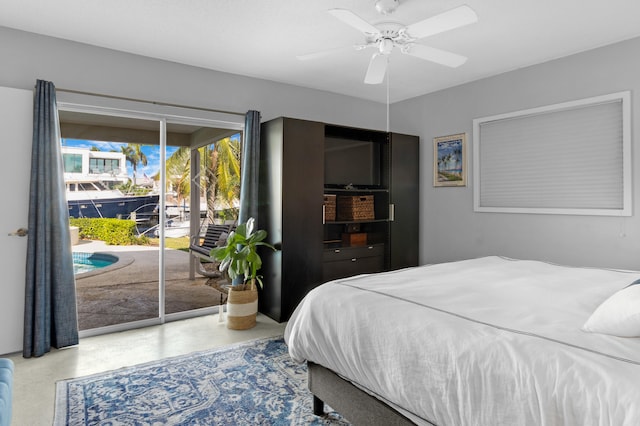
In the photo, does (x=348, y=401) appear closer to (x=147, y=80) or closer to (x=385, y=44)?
(x=385, y=44)

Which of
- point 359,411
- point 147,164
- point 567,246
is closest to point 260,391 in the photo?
point 359,411

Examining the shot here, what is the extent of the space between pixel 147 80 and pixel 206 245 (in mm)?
1720

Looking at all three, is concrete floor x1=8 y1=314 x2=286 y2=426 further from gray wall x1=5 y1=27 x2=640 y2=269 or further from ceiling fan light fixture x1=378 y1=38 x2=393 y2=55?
ceiling fan light fixture x1=378 y1=38 x2=393 y2=55

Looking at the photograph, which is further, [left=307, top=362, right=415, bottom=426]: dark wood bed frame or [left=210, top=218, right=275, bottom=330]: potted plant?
[left=210, top=218, right=275, bottom=330]: potted plant

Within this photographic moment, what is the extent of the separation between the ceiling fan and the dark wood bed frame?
1.97 meters

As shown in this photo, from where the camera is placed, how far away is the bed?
114cm

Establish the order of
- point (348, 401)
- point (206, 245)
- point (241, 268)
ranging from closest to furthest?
1. point (348, 401)
2. point (241, 268)
3. point (206, 245)

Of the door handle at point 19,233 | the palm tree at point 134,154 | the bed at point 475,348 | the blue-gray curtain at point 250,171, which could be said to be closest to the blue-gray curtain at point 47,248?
the door handle at point 19,233

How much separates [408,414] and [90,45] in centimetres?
374

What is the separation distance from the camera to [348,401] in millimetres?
1876

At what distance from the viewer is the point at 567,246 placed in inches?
146

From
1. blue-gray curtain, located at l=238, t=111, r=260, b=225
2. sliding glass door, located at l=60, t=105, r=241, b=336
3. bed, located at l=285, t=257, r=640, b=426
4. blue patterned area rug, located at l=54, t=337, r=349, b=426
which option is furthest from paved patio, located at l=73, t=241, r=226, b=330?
bed, located at l=285, t=257, r=640, b=426

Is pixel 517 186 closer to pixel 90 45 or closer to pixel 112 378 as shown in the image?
pixel 112 378

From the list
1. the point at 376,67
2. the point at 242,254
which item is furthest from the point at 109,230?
the point at 376,67
